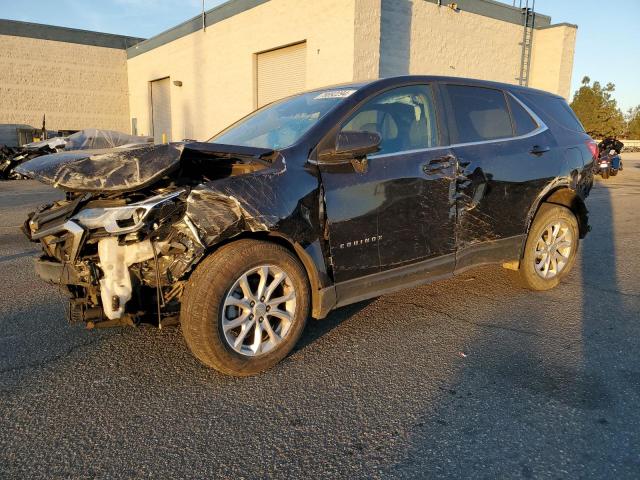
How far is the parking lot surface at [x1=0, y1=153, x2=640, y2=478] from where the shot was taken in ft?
7.07

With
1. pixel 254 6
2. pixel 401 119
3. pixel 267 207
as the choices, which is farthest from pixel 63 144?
pixel 267 207

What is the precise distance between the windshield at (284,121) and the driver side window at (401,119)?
211 millimetres

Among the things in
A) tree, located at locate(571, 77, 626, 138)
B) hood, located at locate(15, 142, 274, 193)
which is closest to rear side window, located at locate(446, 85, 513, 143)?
hood, located at locate(15, 142, 274, 193)

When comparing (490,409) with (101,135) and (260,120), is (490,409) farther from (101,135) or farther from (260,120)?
(101,135)

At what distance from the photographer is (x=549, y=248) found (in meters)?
4.63

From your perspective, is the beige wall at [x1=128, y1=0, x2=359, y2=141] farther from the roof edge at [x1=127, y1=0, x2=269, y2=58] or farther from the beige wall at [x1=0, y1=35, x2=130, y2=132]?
the beige wall at [x1=0, y1=35, x2=130, y2=132]

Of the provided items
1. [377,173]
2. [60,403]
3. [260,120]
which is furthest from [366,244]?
[60,403]

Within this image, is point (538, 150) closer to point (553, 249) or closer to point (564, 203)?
point (564, 203)

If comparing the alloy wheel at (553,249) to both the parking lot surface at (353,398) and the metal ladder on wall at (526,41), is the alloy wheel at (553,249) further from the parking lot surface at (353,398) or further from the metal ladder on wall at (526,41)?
the metal ladder on wall at (526,41)

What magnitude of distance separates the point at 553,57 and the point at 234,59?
13547mm

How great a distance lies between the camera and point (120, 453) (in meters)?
2.20

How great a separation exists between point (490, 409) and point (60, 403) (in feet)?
7.75

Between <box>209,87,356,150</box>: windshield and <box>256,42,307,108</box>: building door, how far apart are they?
39.7 ft

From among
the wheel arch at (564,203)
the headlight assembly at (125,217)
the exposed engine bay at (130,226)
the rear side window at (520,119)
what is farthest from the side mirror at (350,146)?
the wheel arch at (564,203)
